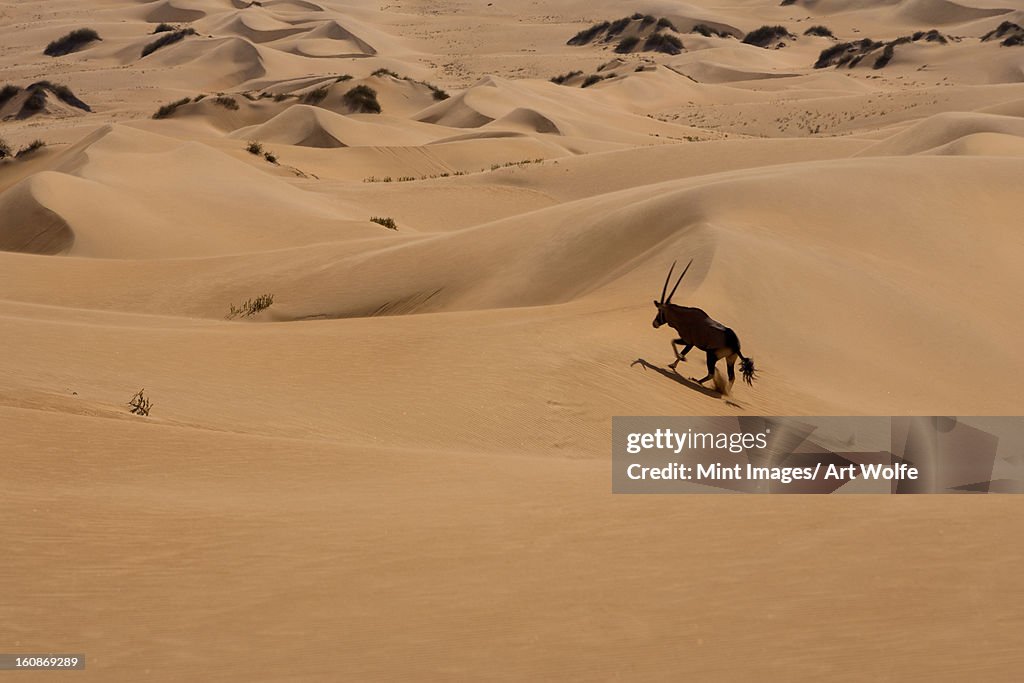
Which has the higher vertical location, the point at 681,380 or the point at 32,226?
the point at 32,226

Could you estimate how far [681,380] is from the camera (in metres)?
10.1

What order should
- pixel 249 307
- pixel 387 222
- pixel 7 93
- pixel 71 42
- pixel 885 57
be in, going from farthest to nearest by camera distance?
pixel 71 42 → pixel 885 57 → pixel 7 93 → pixel 387 222 → pixel 249 307

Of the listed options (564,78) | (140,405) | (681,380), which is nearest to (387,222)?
(681,380)

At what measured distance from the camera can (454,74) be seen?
209ft

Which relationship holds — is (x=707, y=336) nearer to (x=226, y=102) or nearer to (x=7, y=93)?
(x=226, y=102)

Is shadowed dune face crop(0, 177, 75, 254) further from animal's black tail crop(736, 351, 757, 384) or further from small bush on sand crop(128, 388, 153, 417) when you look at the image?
animal's black tail crop(736, 351, 757, 384)

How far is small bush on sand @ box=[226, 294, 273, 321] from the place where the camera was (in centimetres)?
1655

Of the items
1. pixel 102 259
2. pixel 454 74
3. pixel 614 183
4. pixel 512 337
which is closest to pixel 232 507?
pixel 512 337

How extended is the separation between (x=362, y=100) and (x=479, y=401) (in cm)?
3963

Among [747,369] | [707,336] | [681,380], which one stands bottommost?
[681,380]

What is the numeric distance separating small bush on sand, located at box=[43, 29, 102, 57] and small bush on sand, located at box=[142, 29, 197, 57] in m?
5.24

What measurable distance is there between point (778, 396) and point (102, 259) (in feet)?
48.8

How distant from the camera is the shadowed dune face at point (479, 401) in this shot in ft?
13.4

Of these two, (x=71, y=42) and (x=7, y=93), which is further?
(x=71, y=42)
